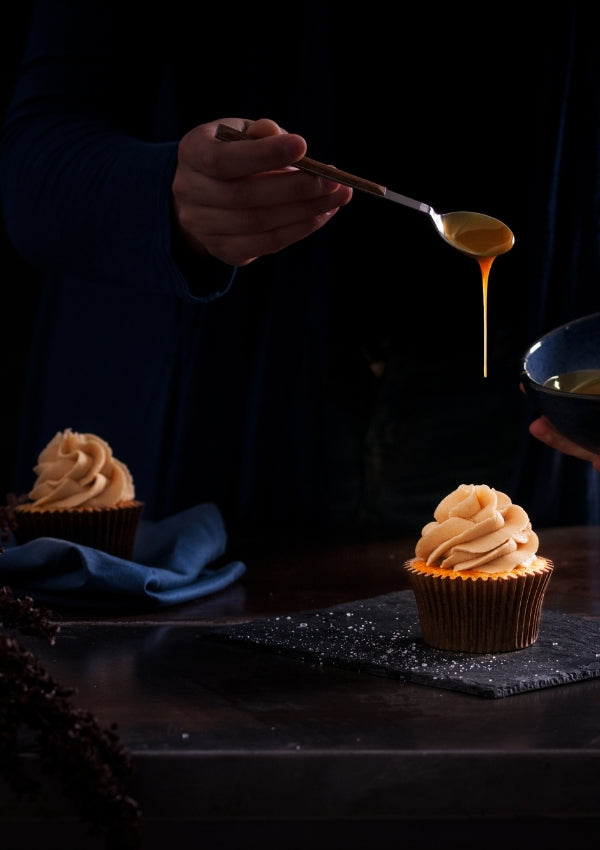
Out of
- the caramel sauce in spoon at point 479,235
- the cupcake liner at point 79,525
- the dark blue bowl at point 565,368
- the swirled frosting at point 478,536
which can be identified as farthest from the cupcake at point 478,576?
the cupcake liner at point 79,525

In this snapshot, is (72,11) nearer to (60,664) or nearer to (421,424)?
(421,424)

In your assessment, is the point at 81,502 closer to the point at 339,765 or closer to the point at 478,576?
the point at 478,576

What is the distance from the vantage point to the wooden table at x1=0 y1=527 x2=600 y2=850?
3.62ft

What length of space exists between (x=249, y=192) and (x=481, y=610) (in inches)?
27.3

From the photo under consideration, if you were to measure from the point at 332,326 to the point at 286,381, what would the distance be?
0.60 ft

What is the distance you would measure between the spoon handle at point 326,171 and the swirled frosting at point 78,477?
29.2 inches

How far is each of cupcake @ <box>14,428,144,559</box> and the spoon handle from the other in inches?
29.3

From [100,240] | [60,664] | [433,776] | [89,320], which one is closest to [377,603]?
[60,664]

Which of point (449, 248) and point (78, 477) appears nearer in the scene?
point (78, 477)

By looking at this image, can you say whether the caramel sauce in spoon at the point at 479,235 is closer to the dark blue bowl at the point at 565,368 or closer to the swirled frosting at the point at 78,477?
the dark blue bowl at the point at 565,368

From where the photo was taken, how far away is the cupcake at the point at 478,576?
1517mm

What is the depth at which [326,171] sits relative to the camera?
65.3 inches

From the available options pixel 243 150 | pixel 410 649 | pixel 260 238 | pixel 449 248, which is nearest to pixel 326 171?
pixel 243 150

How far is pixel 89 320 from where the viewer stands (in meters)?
3.16
